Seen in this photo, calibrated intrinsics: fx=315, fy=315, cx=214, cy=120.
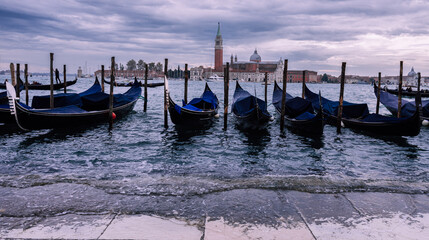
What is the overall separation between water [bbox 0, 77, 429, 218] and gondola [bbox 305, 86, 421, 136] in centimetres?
32

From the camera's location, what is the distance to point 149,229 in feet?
10.4

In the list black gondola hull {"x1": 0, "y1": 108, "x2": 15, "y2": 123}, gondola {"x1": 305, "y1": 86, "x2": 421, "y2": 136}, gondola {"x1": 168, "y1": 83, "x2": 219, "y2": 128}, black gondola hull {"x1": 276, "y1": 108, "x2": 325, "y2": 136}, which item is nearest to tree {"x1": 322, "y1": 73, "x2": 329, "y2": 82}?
gondola {"x1": 305, "y1": 86, "x2": 421, "y2": 136}

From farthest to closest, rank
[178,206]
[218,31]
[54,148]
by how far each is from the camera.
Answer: [218,31] < [54,148] < [178,206]

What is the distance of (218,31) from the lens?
365 ft

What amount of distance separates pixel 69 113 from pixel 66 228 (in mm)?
7068

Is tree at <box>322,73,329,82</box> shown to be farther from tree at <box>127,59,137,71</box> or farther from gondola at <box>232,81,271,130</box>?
gondola at <box>232,81,271,130</box>

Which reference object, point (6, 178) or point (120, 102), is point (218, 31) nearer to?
point (120, 102)

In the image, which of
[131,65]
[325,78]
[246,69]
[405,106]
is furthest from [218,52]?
[405,106]

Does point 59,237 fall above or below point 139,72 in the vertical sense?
below

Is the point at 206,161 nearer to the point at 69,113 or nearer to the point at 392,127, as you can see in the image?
the point at 69,113

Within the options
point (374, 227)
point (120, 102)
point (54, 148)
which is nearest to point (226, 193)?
point (374, 227)

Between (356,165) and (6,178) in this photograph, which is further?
(356,165)

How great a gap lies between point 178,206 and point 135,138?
578 cm

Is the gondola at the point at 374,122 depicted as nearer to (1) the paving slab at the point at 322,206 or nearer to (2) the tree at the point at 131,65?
(1) the paving slab at the point at 322,206
